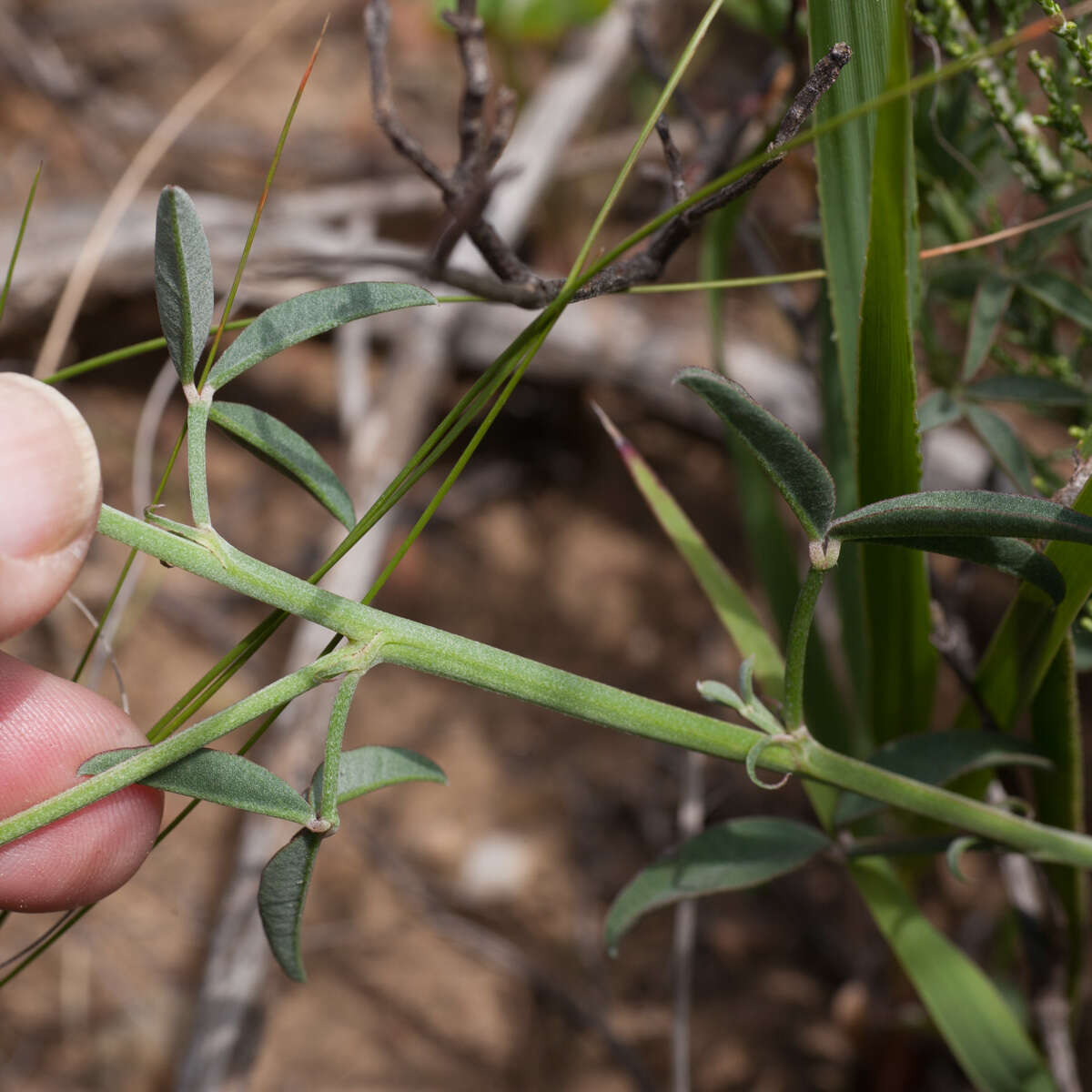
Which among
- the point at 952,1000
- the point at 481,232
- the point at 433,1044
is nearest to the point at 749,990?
the point at 433,1044

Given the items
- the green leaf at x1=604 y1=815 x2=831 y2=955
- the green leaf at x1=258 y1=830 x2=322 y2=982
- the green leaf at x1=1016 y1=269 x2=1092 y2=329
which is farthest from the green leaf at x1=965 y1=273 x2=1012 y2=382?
the green leaf at x1=258 y1=830 x2=322 y2=982

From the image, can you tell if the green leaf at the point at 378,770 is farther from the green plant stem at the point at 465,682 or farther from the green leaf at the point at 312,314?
the green leaf at the point at 312,314

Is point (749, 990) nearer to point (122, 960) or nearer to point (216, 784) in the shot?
point (122, 960)

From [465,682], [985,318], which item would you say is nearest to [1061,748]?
[985,318]

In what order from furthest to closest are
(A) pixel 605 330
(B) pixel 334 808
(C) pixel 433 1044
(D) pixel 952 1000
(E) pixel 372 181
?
(E) pixel 372 181, (A) pixel 605 330, (C) pixel 433 1044, (D) pixel 952 1000, (B) pixel 334 808

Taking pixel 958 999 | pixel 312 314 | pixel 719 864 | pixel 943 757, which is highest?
pixel 312 314

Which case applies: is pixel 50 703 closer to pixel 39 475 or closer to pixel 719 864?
pixel 39 475
